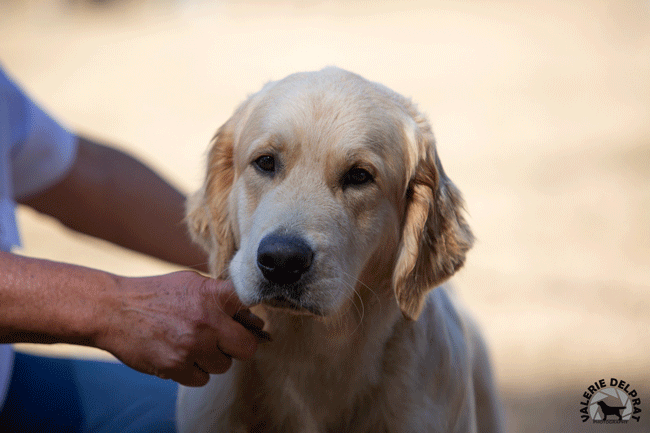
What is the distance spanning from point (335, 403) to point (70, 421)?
145 centimetres

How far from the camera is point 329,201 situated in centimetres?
233

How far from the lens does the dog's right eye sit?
8.15 feet

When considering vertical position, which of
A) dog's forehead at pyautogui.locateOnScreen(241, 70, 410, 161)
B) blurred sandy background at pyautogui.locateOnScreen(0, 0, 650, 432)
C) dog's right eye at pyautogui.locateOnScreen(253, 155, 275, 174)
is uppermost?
dog's forehead at pyautogui.locateOnScreen(241, 70, 410, 161)

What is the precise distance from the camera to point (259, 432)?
2.52 metres

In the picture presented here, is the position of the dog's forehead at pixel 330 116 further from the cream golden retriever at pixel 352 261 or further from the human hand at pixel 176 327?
the human hand at pixel 176 327

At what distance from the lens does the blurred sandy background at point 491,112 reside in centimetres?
610

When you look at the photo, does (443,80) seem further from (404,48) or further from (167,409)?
(167,409)

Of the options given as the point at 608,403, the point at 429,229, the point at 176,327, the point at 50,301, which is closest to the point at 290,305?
the point at 176,327

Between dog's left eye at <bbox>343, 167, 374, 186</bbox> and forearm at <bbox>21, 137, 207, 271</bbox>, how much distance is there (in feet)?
4.69

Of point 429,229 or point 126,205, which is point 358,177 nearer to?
point 429,229

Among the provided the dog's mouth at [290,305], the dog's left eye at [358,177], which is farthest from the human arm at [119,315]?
the dog's left eye at [358,177]

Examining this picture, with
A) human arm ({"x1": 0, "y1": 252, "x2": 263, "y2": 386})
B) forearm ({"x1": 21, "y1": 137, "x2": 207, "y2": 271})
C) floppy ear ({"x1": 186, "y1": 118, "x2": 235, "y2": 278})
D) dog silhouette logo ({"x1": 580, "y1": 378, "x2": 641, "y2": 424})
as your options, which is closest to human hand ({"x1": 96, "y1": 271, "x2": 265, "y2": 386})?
human arm ({"x1": 0, "y1": 252, "x2": 263, "y2": 386})

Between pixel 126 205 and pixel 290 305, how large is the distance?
1.78 metres

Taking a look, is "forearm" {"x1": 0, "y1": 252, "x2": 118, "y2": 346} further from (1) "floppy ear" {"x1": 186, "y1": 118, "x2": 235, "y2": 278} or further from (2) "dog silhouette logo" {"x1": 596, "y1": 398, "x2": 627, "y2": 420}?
(2) "dog silhouette logo" {"x1": 596, "y1": 398, "x2": 627, "y2": 420}
